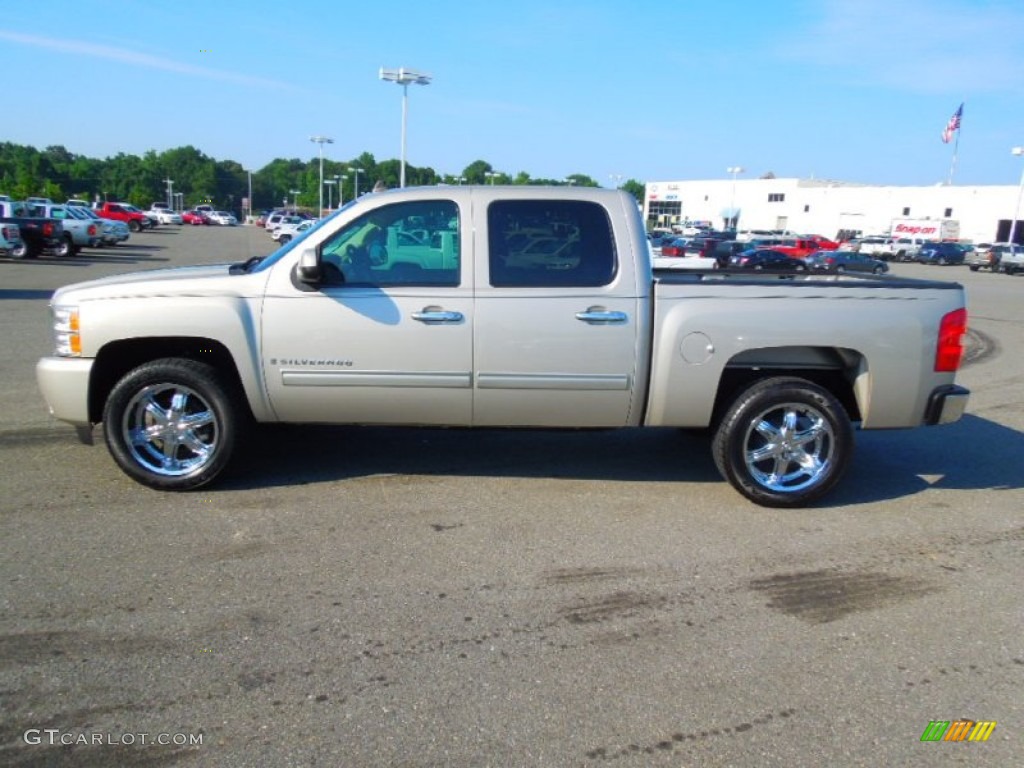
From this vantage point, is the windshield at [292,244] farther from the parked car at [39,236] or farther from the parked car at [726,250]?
the parked car at [726,250]

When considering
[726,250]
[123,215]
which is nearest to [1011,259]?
[726,250]

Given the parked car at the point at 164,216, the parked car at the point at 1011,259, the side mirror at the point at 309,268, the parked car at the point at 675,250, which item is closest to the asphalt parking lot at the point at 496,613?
the side mirror at the point at 309,268

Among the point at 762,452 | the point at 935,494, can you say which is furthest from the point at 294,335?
the point at 935,494

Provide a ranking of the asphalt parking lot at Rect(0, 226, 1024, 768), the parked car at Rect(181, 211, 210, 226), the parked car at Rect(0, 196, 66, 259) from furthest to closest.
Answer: the parked car at Rect(181, 211, 210, 226), the parked car at Rect(0, 196, 66, 259), the asphalt parking lot at Rect(0, 226, 1024, 768)

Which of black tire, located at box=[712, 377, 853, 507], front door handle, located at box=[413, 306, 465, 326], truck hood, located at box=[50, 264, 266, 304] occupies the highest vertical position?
truck hood, located at box=[50, 264, 266, 304]

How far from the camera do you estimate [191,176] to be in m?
137

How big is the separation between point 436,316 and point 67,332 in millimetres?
2241

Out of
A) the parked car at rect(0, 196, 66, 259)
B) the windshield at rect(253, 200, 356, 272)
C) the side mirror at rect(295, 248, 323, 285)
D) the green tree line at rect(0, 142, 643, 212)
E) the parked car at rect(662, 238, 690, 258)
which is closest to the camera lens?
the side mirror at rect(295, 248, 323, 285)

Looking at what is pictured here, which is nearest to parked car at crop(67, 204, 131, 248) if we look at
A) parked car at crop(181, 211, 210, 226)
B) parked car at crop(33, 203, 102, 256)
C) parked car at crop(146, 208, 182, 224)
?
parked car at crop(33, 203, 102, 256)

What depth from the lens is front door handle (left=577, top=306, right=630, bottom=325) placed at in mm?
4773

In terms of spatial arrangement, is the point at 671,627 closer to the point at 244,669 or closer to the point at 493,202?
the point at 244,669

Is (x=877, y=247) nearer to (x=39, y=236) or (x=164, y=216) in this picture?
(x=39, y=236)

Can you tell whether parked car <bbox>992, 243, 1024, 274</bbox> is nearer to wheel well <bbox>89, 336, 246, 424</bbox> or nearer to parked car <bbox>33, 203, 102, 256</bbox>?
parked car <bbox>33, 203, 102, 256</bbox>

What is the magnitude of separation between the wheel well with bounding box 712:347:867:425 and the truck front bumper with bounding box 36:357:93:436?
389 cm
